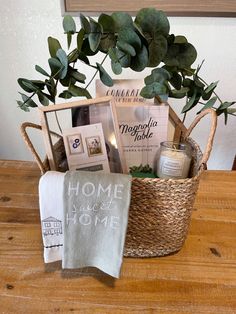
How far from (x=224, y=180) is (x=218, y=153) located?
0.53 metres

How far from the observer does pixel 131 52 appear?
550 mm

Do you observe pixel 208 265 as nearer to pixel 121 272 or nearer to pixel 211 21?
pixel 121 272

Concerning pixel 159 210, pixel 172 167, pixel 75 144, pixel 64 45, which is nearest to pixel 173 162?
pixel 172 167

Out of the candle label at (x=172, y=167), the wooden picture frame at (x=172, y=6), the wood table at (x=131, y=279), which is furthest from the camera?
the wooden picture frame at (x=172, y=6)

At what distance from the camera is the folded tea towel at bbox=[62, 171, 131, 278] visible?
53cm

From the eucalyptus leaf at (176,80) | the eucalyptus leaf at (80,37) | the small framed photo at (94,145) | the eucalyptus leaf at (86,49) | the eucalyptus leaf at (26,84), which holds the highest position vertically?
the eucalyptus leaf at (80,37)

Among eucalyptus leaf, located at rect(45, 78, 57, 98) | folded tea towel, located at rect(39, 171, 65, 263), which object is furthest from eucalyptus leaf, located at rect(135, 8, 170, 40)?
folded tea towel, located at rect(39, 171, 65, 263)

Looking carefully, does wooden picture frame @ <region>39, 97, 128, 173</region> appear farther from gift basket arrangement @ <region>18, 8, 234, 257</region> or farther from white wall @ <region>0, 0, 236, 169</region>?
white wall @ <region>0, 0, 236, 169</region>

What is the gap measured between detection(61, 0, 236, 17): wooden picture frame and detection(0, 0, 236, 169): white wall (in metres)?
0.04

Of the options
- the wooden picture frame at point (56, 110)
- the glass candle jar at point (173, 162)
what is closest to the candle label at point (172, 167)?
the glass candle jar at point (173, 162)

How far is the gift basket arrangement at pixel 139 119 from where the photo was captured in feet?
1.84

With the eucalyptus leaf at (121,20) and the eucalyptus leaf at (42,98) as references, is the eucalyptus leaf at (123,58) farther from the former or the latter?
the eucalyptus leaf at (42,98)

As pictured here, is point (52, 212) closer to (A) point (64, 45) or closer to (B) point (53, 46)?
(B) point (53, 46)

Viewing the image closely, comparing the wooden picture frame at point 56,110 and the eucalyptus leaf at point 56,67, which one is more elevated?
the eucalyptus leaf at point 56,67
